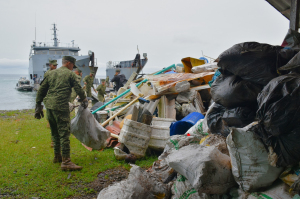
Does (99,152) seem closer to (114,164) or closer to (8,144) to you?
(114,164)

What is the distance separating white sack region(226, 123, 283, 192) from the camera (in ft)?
6.52

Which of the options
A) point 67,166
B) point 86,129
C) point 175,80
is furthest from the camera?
point 175,80

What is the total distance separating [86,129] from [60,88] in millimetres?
871

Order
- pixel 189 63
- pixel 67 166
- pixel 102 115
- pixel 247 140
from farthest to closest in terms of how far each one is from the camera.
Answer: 1. pixel 189 63
2. pixel 102 115
3. pixel 67 166
4. pixel 247 140

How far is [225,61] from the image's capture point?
2467 mm

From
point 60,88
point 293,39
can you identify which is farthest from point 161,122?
point 293,39

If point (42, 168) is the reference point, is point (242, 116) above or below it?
above

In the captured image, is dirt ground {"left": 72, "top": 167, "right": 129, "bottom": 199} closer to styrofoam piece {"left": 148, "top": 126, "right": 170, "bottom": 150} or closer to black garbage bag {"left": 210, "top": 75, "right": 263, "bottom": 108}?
styrofoam piece {"left": 148, "top": 126, "right": 170, "bottom": 150}

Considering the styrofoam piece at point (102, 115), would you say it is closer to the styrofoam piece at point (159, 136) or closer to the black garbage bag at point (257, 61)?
the styrofoam piece at point (159, 136)

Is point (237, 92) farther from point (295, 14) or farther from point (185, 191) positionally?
point (295, 14)

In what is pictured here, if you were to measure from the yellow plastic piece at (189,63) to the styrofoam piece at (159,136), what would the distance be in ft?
8.79

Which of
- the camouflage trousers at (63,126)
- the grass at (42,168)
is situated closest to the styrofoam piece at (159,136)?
the grass at (42,168)

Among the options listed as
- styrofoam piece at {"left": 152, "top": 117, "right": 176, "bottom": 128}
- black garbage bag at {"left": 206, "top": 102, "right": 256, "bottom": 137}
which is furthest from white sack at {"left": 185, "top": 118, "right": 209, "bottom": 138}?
styrofoam piece at {"left": 152, "top": 117, "right": 176, "bottom": 128}

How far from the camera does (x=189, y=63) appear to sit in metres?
6.99
